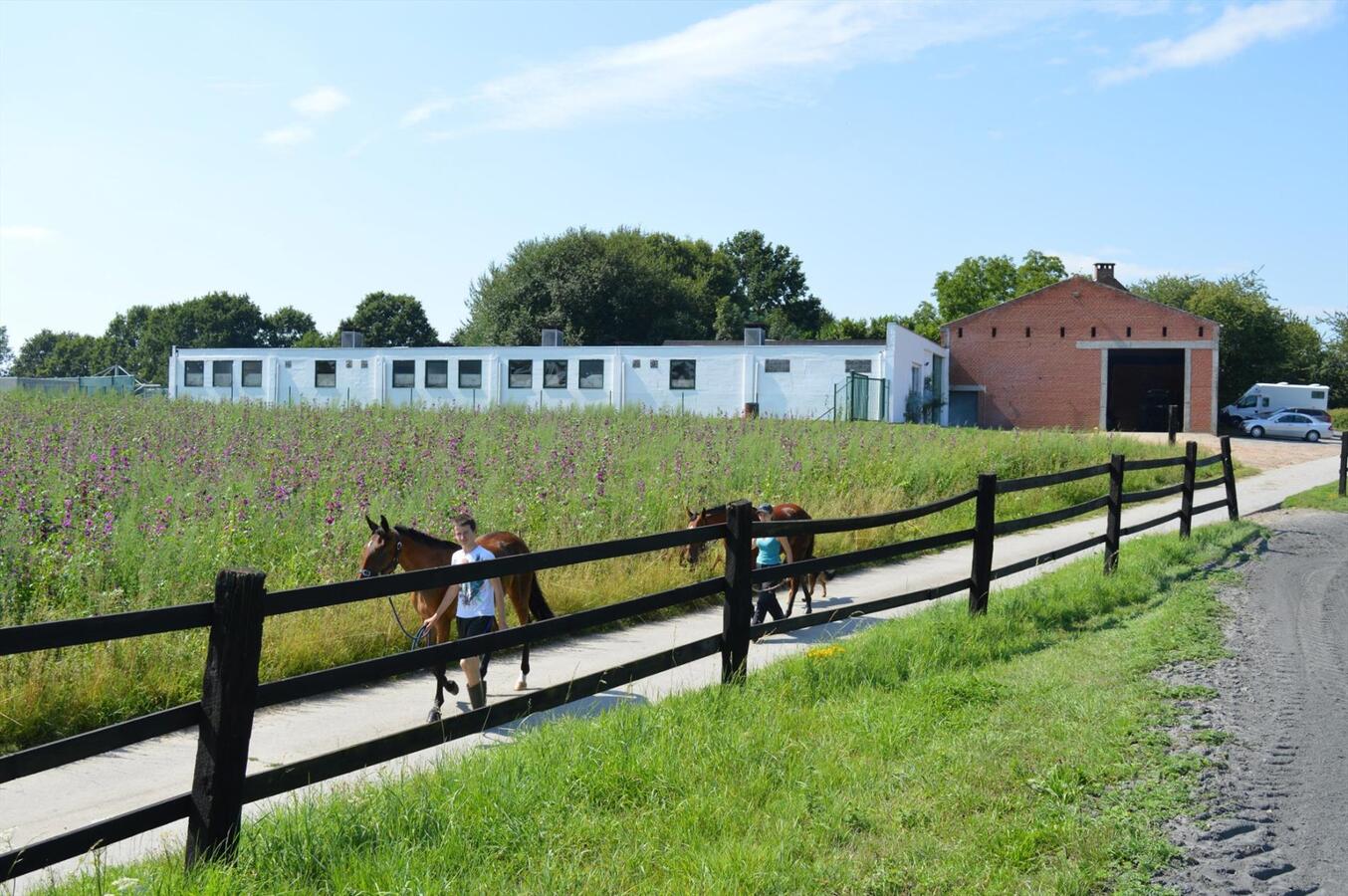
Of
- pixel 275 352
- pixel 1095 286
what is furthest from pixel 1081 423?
pixel 275 352

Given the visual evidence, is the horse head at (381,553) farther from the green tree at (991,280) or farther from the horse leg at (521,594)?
the green tree at (991,280)

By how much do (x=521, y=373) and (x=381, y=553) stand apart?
39589 mm

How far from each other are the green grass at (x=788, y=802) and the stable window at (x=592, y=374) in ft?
126

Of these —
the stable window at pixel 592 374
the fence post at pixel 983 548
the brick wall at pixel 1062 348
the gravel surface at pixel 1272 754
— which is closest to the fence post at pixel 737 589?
the gravel surface at pixel 1272 754

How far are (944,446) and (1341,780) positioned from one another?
17913 millimetres

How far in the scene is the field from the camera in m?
7.47

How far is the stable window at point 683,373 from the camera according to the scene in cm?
4419

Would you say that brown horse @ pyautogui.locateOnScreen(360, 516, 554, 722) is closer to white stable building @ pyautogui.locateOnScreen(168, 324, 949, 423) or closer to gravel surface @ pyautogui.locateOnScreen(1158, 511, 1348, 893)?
gravel surface @ pyautogui.locateOnScreen(1158, 511, 1348, 893)

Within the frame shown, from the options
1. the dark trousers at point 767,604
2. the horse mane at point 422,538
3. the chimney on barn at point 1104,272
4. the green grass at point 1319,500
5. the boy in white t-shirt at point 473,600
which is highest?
the chimney on barn at point 1104,272

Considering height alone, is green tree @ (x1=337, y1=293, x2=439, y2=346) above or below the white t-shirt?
above

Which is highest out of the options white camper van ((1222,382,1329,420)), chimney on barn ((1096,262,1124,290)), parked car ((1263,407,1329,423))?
chimney on barn ((1096,262,1124,290))

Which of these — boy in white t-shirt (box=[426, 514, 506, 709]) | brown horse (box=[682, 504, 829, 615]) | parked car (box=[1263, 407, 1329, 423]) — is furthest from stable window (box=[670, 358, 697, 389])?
boy in white t-shirt (box=[426, 514, 506, 709])

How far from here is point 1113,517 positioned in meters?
12.1

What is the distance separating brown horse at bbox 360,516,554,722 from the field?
1.11m
